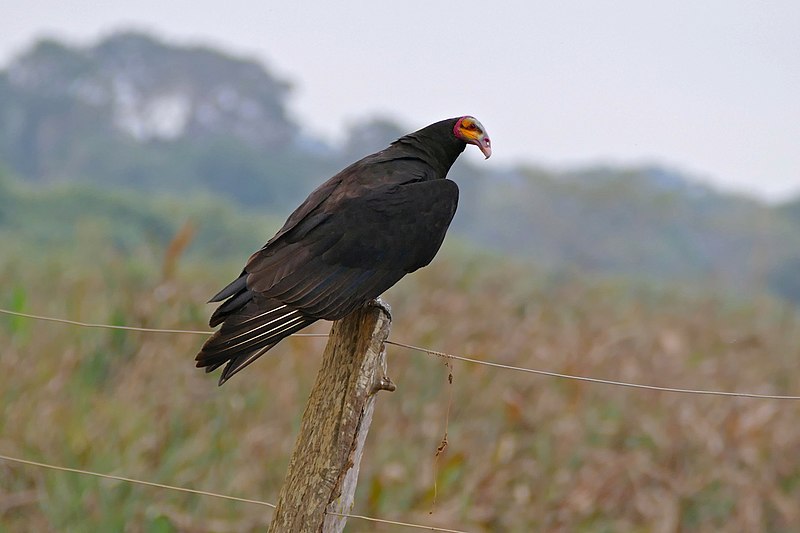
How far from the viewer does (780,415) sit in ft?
19.5

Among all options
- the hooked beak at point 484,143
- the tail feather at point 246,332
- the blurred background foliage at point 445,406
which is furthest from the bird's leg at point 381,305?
the blurred background foliage at point 445,406

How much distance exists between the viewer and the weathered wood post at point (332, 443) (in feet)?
7.62

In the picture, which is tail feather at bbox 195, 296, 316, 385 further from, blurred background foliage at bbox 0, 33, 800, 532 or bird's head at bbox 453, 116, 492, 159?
blurred background foliage at bbox 0, 33, 800, 532

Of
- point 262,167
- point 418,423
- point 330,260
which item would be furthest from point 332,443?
point 262,167

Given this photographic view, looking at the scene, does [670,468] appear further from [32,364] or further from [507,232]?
[507,232]

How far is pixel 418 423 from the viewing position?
5.40m

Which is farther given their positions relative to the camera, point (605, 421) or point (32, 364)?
point (605, 421)

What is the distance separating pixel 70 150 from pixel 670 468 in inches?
830

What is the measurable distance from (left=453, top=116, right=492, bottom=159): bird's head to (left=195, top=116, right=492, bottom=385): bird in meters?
0.07

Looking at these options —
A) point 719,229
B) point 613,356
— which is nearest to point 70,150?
point 719,229

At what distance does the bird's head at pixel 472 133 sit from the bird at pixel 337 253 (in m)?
0.07

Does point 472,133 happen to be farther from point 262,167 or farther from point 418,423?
point 262,167

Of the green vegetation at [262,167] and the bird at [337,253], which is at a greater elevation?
Answer: the green vegetation at [262,167]

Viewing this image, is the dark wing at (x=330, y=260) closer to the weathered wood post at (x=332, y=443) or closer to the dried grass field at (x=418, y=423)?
the weathered wood post at (x=332, y=443)
